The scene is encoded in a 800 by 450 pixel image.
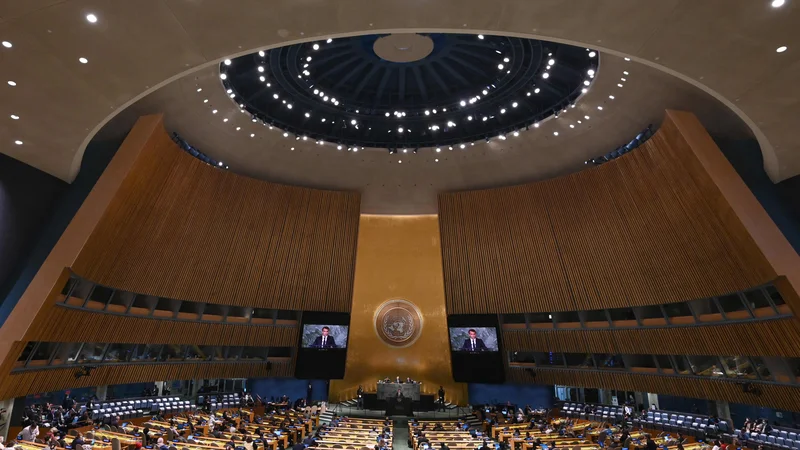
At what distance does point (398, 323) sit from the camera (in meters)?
23.8

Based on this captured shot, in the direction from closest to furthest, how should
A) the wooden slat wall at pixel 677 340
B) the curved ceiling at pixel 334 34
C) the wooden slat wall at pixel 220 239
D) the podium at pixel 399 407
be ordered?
the curved ceiling at pixel 334 34, the wooden slat wall at pixel 677 340, the wooden slat wall at pixel 220 239, the podium at pixel 399 407

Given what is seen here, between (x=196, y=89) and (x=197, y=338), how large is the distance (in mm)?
9451

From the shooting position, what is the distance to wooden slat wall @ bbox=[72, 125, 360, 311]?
14297 mm

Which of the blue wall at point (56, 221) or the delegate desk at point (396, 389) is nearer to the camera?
the blue wall at point (56, 221)

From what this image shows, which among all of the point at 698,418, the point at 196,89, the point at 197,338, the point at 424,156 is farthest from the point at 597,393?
the point at 196,89

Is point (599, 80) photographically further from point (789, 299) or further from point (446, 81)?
point (789, 299)

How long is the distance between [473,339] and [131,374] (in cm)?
1299

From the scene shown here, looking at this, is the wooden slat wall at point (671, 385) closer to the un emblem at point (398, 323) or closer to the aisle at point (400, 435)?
the aisle at point (400, 435)

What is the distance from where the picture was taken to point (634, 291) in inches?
644

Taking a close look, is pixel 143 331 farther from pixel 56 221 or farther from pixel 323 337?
pixel 323 337

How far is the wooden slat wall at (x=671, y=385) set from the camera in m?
12.2

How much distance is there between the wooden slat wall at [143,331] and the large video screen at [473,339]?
7.03 meters

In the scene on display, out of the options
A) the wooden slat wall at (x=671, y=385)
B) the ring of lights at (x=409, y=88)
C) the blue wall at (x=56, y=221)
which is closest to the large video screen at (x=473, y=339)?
the wooden slat wall at (x=671, y=385)

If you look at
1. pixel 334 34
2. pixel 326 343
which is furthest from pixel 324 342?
pixel 334 34
